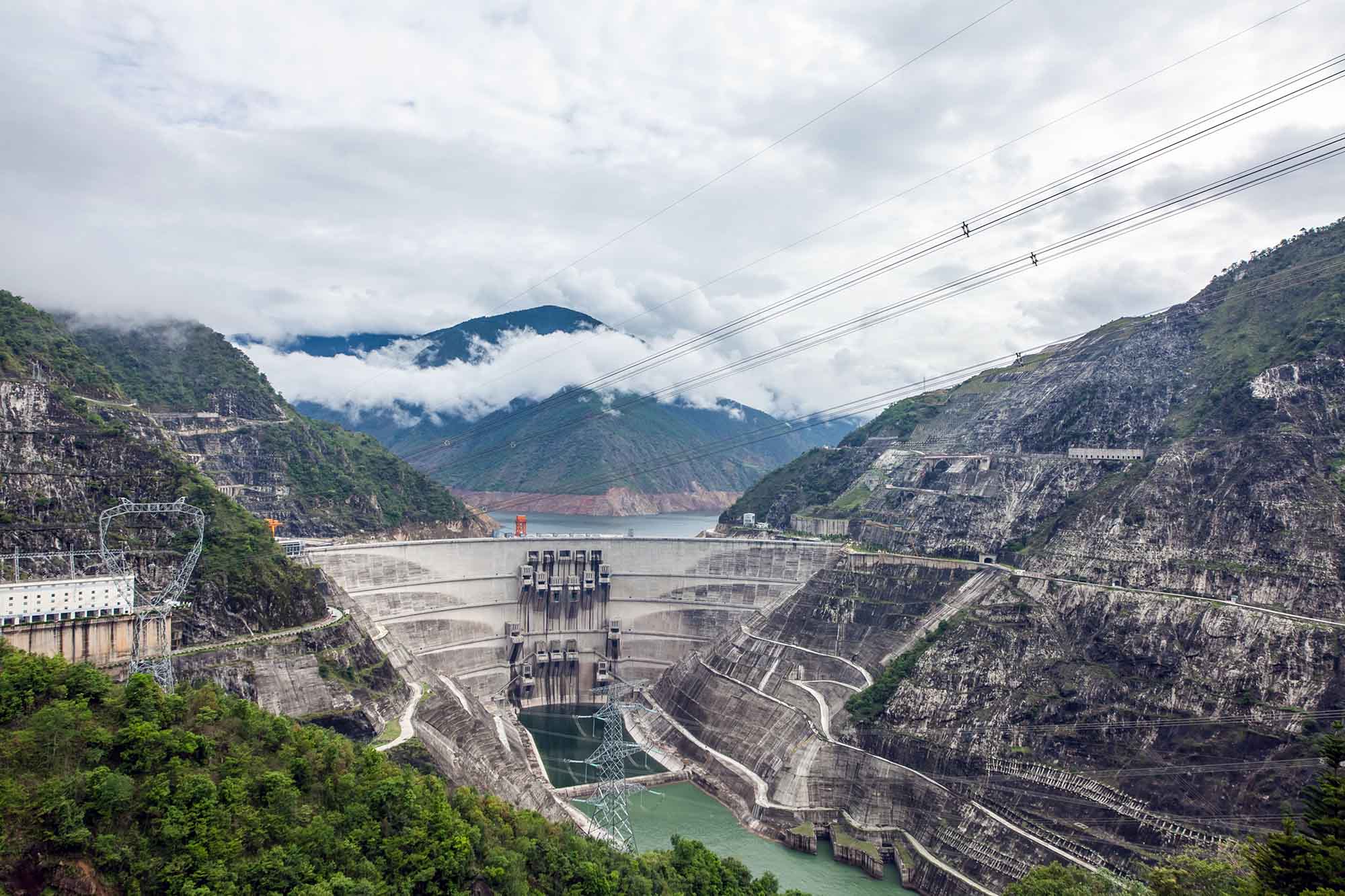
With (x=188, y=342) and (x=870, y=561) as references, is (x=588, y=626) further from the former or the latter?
(x=188, y=342)

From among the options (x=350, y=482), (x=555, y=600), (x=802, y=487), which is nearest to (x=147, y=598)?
(x=555, y=600)

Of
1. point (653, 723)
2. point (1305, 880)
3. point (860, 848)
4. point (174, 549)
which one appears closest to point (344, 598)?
point (174, 549)

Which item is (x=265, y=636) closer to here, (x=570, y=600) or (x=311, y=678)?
(x=311, y=678)

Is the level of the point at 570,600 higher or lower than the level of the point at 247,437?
lower

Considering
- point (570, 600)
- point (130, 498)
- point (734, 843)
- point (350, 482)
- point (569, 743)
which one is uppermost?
point (350, 482)

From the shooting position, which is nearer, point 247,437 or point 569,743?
point 569,743

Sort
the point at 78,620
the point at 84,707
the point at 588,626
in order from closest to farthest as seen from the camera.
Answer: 1. the point at 84,707
2. the point at 78,620
3. the point at 588,626

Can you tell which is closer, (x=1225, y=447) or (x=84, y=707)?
(x=84, y=707)

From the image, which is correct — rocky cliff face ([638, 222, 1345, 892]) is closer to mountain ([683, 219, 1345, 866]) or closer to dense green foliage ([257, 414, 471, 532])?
mountain ([683, 219, 1345, 866])
